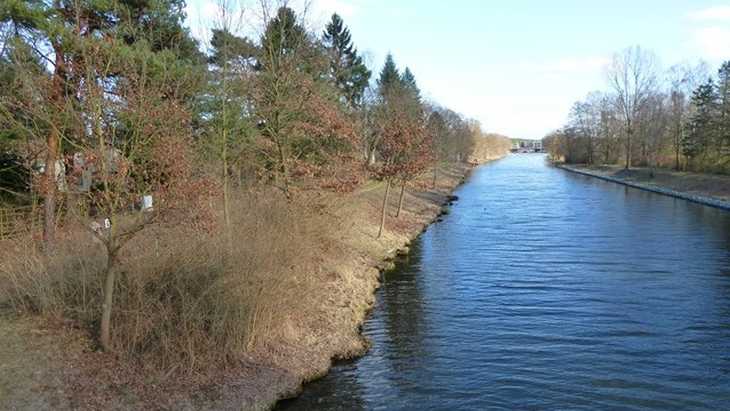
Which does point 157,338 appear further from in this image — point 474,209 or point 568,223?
point 474,209

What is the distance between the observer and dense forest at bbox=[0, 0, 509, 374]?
10.2m

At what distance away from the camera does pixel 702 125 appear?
59812 mm

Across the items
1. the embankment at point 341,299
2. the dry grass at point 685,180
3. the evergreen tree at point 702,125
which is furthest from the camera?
the evergreen tree at point 702,125

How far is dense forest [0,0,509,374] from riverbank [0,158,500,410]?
447 millimetres

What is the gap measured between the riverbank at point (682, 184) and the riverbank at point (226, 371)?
116 ft

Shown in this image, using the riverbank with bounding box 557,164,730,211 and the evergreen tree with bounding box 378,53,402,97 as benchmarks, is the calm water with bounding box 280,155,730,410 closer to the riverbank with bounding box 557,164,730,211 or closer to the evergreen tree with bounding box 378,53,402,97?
the riverbank with bounding box 557,164,730,211

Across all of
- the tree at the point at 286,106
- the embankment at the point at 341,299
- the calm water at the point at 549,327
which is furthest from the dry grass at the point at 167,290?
the tree at the point at 286,106

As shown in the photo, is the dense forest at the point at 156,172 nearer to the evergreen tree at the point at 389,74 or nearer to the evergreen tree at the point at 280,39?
the evergreen tree at the point at 280,39

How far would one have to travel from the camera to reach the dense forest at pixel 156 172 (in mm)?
10250

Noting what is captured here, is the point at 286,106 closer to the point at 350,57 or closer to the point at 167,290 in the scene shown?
the point at 167,290

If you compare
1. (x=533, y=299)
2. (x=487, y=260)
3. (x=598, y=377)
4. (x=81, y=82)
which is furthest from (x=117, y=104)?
(x=487, y=260)

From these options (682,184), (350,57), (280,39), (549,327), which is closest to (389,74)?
(350,57)

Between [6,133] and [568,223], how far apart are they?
2874 cm

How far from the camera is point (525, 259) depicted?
24594mm
